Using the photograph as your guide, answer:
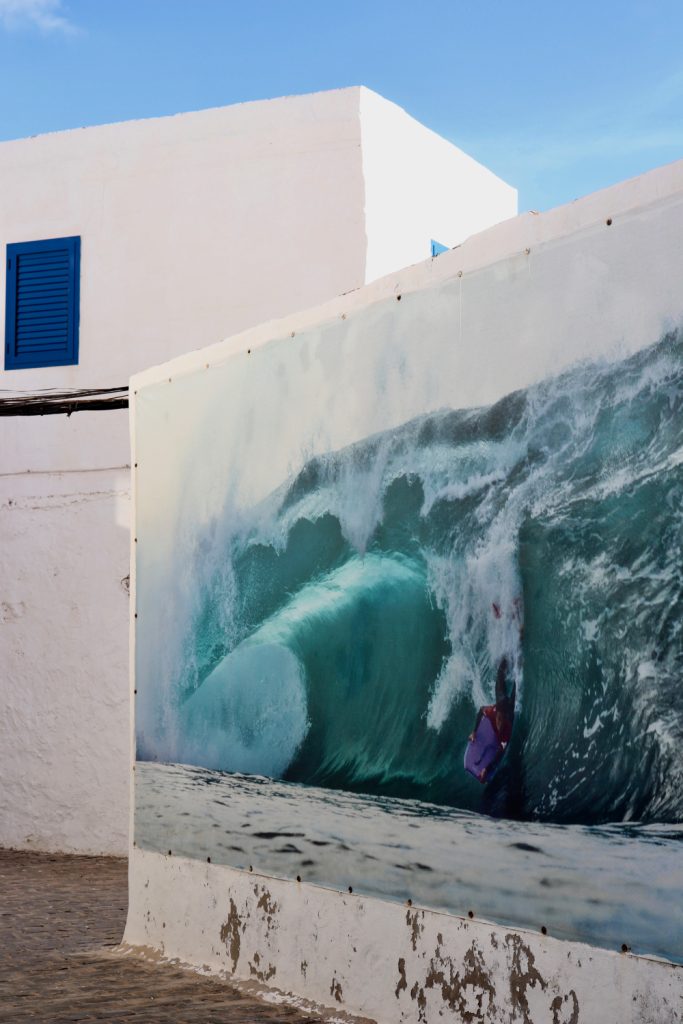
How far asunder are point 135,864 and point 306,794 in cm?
171

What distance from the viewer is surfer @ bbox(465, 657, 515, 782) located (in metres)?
4.79

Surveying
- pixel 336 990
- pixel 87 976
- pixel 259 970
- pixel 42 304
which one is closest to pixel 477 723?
pixel 336 990

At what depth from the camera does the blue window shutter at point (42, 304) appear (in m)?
11.4

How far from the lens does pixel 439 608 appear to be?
520 centimetres

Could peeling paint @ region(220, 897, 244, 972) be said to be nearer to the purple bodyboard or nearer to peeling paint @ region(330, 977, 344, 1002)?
peeling paint @ region(330, 977, 344, 1002)

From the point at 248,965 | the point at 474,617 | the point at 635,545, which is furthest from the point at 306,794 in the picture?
the point at 635,545

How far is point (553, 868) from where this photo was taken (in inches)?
177

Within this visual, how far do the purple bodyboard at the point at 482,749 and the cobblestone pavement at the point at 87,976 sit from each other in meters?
1.29

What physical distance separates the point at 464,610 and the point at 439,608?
0.16 m

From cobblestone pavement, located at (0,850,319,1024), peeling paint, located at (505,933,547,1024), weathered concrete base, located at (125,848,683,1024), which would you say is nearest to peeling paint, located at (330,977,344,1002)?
weathered concrete base, located at (125,848,683,1024)

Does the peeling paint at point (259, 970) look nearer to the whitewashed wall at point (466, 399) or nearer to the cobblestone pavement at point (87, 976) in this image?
the whitewashed wall at point (466, 399)

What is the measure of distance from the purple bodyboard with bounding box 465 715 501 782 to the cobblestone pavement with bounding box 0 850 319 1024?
4.22 ft

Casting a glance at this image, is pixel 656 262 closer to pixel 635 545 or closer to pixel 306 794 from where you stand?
pixel 635 545

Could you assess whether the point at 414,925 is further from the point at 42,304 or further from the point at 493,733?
the point at 42,304
